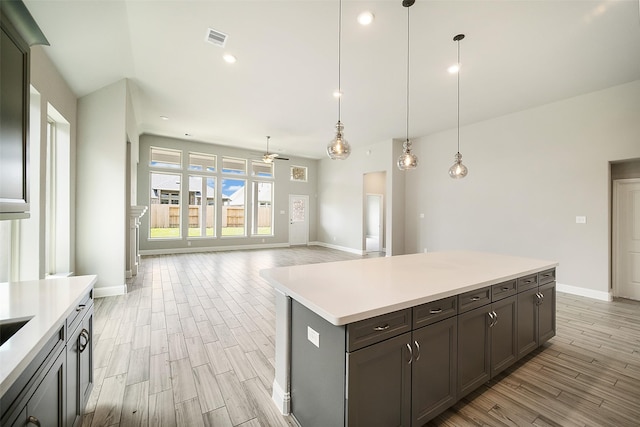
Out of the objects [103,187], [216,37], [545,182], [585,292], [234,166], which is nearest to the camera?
[216,37]

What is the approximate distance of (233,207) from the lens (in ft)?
29.3

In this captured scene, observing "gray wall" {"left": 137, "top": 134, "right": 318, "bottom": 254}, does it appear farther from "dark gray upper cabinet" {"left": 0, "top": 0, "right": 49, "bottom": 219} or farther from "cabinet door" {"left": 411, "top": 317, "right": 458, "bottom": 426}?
"cabinet door" {"left": 411, "top": 317, "right": 458, "bottom": 426}

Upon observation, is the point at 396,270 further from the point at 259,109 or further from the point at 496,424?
the point at 259,109

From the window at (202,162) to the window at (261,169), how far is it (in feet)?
4.33

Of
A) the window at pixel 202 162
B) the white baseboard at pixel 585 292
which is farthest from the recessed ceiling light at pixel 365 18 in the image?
the window at pixel 202 162

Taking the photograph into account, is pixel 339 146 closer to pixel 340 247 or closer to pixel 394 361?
pixel 394 361

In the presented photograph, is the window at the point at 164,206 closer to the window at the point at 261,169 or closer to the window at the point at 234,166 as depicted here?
the window at the point at 234,166

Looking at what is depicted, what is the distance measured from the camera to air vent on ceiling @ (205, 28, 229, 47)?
2.95 meters

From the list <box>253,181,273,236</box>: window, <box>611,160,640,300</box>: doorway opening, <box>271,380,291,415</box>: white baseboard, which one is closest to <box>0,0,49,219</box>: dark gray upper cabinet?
<box>271,380,291,415</box>: white baseboard

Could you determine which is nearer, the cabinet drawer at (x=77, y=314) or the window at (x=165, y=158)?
the cabinet drawer at (x=77, y=314)

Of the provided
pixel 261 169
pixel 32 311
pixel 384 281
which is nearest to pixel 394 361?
pixel 384 281

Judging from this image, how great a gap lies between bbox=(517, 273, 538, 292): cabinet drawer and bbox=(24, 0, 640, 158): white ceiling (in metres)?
2.57

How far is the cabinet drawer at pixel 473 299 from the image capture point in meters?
1.76

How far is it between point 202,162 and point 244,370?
296 inches
